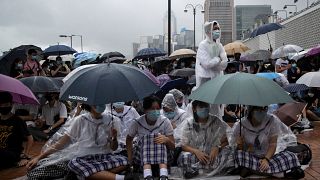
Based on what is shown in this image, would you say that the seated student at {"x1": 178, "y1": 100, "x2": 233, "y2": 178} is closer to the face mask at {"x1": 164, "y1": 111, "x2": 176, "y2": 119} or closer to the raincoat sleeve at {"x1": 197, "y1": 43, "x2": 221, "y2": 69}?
the face mask at {"x1": 164, "y1": 111, "x2": 176, "y2": 119}

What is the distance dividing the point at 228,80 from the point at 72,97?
1.78m

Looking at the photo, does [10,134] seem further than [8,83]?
Yes

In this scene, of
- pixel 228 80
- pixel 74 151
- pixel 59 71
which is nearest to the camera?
pixel 228 80

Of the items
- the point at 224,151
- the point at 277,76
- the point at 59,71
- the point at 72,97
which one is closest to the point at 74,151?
the point at 72,97

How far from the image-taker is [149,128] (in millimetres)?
5488

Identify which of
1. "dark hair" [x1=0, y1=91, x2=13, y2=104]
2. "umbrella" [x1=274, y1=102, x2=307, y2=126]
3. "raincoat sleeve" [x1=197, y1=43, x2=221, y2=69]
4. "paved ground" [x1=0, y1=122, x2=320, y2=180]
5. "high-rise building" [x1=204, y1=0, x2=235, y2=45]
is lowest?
"paved ground" [x1=0, y1=122, x2=320, y2=180]

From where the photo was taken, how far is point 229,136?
5605 mm

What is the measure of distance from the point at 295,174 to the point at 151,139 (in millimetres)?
1815

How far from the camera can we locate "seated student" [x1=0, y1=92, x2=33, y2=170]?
6133 mm

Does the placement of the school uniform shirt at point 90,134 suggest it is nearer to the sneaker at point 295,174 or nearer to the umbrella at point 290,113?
the sneaker at point 295,174

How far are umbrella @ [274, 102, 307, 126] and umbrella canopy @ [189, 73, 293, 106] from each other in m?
2.10

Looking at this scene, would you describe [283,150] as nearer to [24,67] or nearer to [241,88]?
[241,88]

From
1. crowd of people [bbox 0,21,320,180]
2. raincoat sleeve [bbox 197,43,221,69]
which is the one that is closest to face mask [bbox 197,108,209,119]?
crowd of people [bbox 0,21,320,180]

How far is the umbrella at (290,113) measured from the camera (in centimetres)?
692
